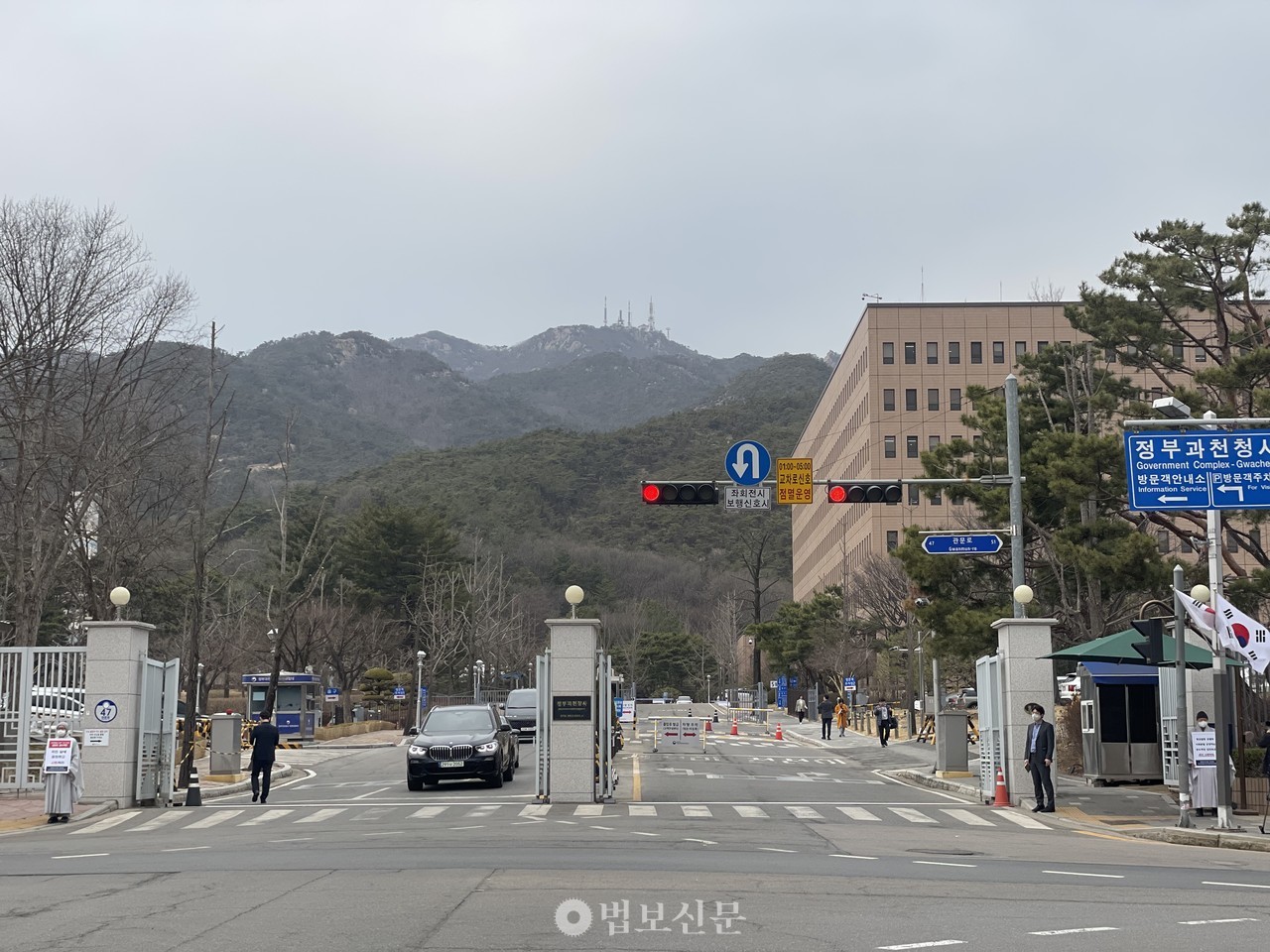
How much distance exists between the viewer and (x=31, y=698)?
24.9 m

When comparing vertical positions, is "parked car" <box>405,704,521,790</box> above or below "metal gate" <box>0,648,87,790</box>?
below

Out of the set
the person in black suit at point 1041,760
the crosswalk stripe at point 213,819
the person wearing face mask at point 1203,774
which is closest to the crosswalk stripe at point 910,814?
the person in black suit at point 1041,760

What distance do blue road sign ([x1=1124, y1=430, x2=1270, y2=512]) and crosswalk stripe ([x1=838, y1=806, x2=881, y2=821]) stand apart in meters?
6.39

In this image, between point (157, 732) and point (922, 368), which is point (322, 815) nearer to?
point (157, 732)

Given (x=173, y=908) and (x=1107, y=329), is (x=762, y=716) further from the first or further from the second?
(x=173, y=908)

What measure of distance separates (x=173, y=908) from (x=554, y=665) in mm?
12521

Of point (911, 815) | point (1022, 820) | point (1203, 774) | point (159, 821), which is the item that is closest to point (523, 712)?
point (159, 821)

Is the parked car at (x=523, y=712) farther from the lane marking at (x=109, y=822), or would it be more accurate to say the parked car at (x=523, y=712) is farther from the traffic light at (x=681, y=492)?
the lane marking at (x=109, y=822)

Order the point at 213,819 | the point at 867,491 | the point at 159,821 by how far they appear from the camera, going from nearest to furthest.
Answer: the point at 159,821 → the point at 213,819 → the point at 867,491

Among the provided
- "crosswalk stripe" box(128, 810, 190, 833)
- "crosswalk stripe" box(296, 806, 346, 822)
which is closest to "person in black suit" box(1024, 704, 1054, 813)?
"crosswalk stripe" box(296, 806, 346, 822)

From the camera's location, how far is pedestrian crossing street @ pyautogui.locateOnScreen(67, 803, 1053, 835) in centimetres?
2089

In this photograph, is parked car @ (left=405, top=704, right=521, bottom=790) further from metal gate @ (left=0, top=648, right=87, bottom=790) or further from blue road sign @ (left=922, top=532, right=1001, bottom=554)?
blue road sign @ (left=922, top=532, right=1001, bottom=554)

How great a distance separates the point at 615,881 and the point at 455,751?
49.0ft
